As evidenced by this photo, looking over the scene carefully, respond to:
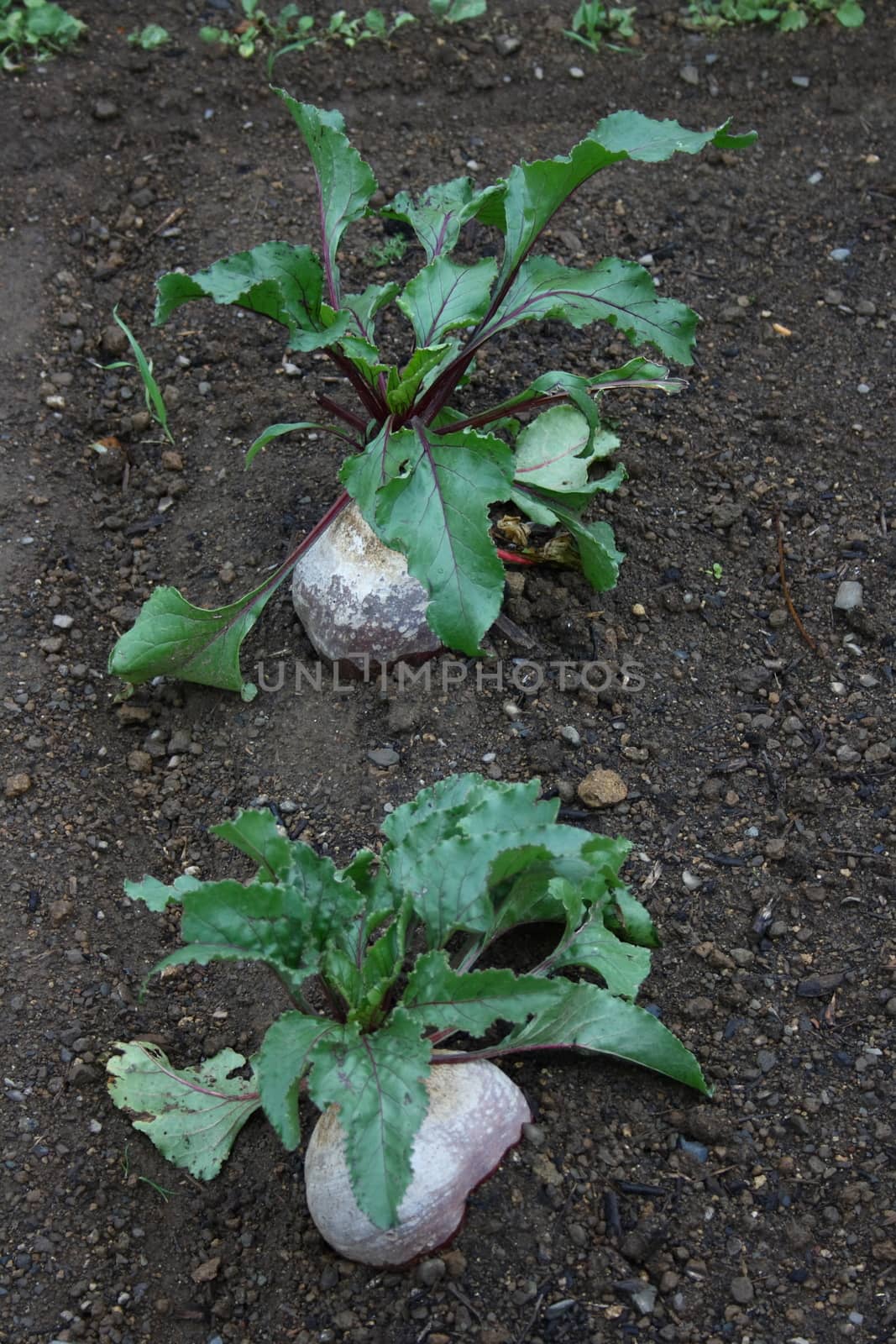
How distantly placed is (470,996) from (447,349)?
1.47 metres

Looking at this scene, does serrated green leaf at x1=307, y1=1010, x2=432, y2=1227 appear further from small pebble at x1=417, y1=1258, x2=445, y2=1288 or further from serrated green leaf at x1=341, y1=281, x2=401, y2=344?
serrated green leaf at x1=341, y1=281, x2=401, y2=344

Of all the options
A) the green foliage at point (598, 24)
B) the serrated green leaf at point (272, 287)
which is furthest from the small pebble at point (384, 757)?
the green foliage at point (598, 24)

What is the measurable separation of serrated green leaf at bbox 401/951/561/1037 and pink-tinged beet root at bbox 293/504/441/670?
1101 mm

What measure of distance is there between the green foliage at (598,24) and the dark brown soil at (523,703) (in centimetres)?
7

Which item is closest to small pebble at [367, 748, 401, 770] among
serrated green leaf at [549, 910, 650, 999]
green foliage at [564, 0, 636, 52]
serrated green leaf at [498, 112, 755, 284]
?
serrated green leaf at [549, 910, 650, 999]

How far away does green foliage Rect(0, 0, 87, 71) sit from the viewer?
4.98m

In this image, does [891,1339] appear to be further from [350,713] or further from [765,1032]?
[350,713]

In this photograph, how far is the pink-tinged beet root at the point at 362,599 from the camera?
3271 mm

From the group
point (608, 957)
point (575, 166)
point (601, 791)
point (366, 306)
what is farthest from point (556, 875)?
point (575, 166)

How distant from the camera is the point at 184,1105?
8.77 feet

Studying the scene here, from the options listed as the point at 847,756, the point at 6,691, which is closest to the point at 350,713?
the point at 6,691

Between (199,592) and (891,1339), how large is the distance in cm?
243

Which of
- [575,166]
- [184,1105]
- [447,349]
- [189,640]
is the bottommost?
[184,1105]

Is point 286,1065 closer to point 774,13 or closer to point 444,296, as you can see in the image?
point 444,296
